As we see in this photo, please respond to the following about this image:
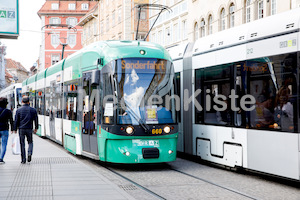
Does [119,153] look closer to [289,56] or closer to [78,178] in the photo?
[78,178]

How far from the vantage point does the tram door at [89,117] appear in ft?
40.3

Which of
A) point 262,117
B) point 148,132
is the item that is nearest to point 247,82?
point 262,117

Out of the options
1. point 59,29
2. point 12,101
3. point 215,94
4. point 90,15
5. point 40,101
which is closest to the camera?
point 215,94

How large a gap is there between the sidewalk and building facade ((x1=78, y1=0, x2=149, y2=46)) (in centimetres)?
2961

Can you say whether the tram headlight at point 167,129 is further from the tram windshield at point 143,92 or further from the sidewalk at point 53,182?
the sidewalk at point 53,182

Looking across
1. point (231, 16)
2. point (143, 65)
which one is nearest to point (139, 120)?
point (143, 65)

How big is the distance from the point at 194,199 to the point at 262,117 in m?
2.61

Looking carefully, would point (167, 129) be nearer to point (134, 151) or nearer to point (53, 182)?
point (134, 151)

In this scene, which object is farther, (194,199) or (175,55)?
(175,55)

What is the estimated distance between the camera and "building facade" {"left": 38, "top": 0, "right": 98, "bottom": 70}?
82062 millimetres

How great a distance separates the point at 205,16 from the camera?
101ft

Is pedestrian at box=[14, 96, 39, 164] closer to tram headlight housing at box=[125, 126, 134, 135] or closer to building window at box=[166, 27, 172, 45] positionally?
tram headlight housing at box=[125, 126, 134, 135]

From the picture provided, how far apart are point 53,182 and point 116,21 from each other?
44.0 m

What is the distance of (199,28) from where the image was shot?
3206cm
